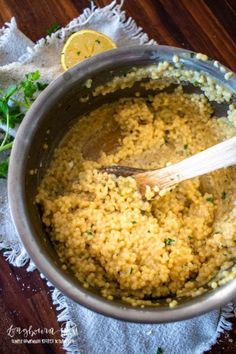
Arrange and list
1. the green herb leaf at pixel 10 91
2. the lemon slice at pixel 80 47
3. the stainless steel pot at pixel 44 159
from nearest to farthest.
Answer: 1. the stainless steel pot at pixel 44 159
2. the green herb leaf at pixel 10 91
3. the lemon slice at pixel 80 47

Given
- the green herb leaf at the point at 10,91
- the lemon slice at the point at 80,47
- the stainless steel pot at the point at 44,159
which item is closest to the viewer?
the stainless steel pot at the point at 44,159

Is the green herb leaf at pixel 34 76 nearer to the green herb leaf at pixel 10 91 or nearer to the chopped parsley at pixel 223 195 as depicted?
the green herb leaf at pixel 10 91

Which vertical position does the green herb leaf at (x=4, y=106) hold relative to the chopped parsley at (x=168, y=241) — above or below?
above

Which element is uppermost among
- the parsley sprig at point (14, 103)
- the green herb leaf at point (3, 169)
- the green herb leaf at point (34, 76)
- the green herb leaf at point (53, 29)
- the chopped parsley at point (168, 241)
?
the green herb leaf at point (53, 29)

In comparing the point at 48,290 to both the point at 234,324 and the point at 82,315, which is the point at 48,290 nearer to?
the point at 82,315

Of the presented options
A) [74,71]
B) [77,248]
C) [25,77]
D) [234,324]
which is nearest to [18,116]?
[25,77]

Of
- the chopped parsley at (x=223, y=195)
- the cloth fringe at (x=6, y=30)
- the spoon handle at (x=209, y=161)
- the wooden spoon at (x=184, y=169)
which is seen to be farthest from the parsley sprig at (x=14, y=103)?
the chopped parsley at (x=223, y=195)

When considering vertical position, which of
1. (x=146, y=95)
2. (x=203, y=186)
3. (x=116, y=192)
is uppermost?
(x=146, y=95)
